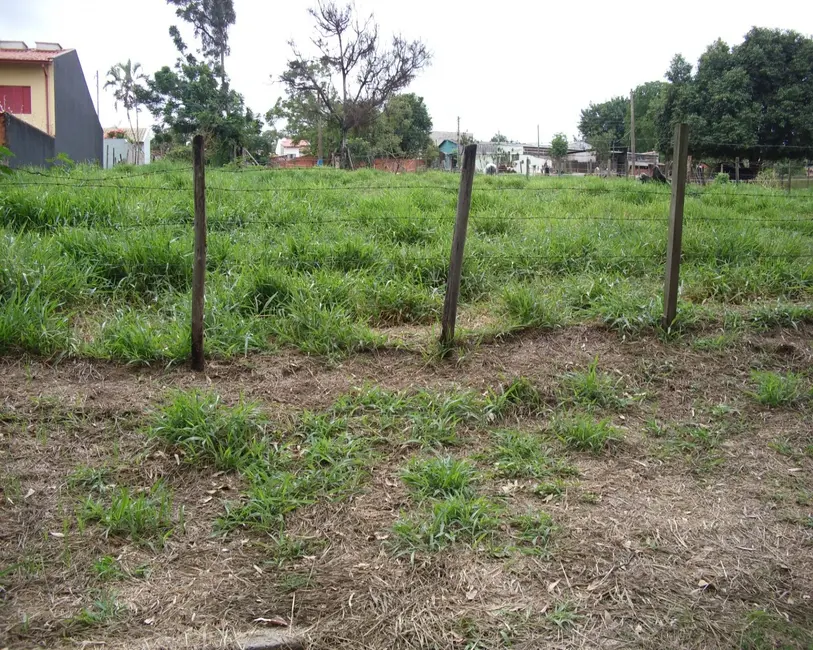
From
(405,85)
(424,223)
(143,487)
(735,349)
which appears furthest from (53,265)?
(405,85)

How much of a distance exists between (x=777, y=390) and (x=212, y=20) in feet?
135

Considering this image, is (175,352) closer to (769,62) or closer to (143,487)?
(143,487)

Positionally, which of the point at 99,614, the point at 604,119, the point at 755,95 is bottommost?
the point at 99,614

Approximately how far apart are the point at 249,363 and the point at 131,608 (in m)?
2.19

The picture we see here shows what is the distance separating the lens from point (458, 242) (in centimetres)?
479

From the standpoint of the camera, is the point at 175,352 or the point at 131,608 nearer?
the point at 131,608

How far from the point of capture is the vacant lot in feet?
8.95

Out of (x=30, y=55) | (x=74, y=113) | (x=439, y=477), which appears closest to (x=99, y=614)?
(x=439, y=477)

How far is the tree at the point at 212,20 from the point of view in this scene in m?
38.9

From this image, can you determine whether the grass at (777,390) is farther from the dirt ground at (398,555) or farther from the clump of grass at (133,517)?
the clump of grass at (133,517)

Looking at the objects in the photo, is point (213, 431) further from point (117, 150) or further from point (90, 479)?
point (117, 150)

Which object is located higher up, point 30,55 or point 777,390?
point 30,55

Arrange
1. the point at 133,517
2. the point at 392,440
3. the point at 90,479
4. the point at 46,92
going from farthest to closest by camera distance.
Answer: the point at 46,92, the point at 392,440, the point at 90,479, the point at 133,517

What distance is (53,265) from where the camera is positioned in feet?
18.2
